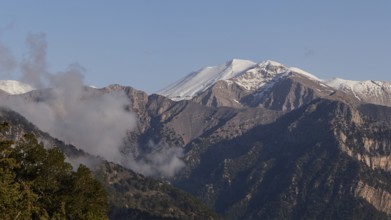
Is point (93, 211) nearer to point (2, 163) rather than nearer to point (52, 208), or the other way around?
point (52, 208)

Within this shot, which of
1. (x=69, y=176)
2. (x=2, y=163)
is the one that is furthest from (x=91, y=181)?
(x=2, y=163)

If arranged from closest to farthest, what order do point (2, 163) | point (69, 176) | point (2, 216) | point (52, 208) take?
1. point (2, 216)
2. point (2, 163)
3. point (52, 208)
4. point (69, 176)

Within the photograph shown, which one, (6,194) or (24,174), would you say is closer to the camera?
(6,194)

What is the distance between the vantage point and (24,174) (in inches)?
5738

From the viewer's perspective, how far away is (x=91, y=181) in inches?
6009

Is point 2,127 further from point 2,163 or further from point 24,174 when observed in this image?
point 24,174

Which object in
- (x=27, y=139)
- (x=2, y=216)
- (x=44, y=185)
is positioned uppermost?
(x=27, y=139)

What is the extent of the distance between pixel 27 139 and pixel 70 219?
17284 millimetres

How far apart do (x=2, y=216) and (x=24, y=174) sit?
2566 centimetres

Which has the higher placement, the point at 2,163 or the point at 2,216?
the point at 2,163

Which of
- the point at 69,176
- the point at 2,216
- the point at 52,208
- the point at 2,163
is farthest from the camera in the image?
the point at 69,176

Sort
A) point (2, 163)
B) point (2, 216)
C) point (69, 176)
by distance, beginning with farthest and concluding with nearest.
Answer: point (69, 176) < point (2, 163) < point (2, 216)

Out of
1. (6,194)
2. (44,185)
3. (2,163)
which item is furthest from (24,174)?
(6,194)

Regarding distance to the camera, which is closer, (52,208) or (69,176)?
(52,208)
